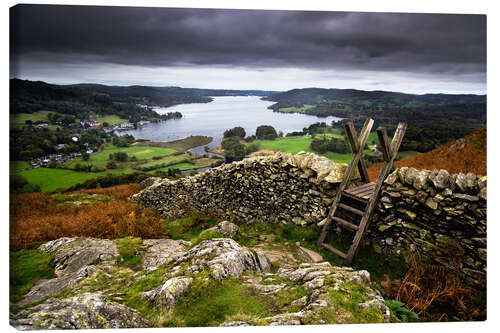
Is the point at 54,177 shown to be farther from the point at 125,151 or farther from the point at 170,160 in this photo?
the point at 170,160

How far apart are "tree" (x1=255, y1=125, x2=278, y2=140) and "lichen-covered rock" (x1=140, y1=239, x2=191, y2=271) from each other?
4.40m

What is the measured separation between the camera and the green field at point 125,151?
6.08m

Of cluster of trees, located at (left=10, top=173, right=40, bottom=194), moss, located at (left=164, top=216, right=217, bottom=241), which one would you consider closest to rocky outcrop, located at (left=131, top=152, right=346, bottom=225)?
moss, located at (left=164, top=216, right=217, bottom=241)

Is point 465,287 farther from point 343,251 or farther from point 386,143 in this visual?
point 386,143

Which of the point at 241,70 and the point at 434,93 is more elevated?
the point at 241,70

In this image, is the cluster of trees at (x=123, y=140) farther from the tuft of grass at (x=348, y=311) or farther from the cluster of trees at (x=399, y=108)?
the tuft of grass at (x=348, y=311)

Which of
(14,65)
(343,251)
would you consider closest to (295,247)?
(343,251)

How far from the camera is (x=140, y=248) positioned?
216 inches

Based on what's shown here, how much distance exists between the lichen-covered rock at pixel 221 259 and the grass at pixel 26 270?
2.72 m

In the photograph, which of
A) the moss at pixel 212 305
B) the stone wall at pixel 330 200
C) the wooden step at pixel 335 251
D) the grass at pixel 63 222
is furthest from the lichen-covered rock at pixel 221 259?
the grass at pixel 63 222

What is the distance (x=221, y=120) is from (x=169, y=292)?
6.02m

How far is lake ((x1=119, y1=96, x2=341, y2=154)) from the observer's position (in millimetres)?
7453

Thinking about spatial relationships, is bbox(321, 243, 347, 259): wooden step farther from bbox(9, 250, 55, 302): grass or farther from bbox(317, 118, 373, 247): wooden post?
bbox(9, 250, 55, 302): grass

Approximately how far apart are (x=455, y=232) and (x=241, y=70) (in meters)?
6.13
